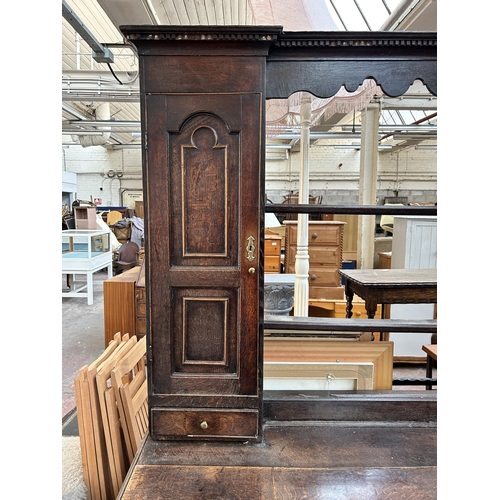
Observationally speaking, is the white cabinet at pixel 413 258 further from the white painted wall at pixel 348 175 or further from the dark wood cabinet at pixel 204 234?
the white painted wall at pixel 348 175

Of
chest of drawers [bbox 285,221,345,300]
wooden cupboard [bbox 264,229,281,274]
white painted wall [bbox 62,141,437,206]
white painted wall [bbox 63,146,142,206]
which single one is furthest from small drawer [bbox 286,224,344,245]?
Answer: white painted wall [bbox 63,146,142,206]

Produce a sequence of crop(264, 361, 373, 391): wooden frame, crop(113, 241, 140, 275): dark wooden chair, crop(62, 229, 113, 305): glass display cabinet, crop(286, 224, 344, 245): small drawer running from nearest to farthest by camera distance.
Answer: crop(264, 361, 373, 391): wooden frame < crop(286, 224, 344, 245): small drawer < crop(62, 229, 113, 305): glass display cabinet < crop(113, 241, 140, 275): dark wooden chair

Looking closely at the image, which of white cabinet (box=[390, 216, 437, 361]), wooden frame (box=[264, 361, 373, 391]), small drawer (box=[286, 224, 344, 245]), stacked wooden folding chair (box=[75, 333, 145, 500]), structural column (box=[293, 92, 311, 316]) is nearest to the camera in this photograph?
stacked wooden folding chair (box=[75, 333, 145, 500])

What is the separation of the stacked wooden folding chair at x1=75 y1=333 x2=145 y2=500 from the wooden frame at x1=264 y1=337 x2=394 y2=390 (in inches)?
27.0

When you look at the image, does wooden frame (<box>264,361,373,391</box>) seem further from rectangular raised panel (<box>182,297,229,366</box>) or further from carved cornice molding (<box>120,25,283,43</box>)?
carved cornice molding (<box>120,25,283,43</box>)

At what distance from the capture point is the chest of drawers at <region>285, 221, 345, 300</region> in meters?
3.47

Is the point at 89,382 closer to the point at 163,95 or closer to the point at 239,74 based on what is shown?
the point at 163,95

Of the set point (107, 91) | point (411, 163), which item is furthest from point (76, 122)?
point (411, 163)

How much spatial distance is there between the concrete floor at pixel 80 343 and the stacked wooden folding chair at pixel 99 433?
1197mm

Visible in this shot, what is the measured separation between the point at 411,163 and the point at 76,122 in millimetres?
9180

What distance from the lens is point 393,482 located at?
3.62 ft

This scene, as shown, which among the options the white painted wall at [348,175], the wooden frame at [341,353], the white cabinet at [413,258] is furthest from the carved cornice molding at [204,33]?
the white painted wall at [348,175]

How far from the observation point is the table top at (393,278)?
2.08 metres

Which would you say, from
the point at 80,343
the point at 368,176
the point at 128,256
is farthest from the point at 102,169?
the point at 368,176
